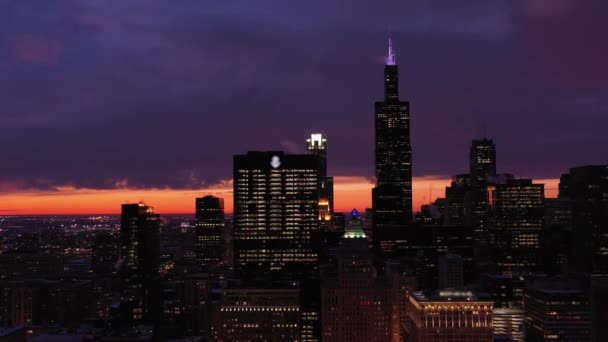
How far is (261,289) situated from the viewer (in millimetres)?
177000

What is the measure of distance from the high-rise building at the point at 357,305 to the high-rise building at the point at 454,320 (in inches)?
1690

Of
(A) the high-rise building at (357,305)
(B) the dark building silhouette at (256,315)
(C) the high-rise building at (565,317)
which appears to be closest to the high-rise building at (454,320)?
(A) the high-rise building at (357,305)

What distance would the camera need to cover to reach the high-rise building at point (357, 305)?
165 meters

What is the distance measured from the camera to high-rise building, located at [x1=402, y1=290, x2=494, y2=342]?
398 feet

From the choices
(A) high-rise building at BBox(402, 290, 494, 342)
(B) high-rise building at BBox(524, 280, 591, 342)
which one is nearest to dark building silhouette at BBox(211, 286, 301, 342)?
(A) high-rise building at BBox(402, 290, 494, 342)

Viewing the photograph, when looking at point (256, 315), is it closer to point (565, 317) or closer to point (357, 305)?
point (357, 305)

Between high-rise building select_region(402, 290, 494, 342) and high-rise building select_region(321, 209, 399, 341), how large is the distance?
42.9 metres

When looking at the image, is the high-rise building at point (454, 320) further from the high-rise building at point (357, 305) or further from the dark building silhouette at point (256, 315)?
the dark building silhouette at point (256, 315)

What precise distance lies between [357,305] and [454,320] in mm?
46617

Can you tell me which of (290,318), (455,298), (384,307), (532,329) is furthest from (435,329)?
(532,329)

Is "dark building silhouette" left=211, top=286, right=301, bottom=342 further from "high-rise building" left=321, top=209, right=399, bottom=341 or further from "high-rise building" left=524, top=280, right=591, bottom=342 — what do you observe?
"high-rise building" left=524, top=280, right=591, bottom=342

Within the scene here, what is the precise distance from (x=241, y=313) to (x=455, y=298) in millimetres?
65544

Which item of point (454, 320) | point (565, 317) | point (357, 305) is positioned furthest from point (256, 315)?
point (565, 317)

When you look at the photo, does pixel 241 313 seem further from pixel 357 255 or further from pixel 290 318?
pixel 357 255
